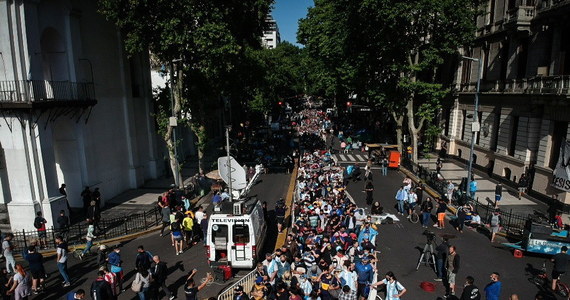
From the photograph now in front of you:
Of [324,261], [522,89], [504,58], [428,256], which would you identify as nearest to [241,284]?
[324,261]

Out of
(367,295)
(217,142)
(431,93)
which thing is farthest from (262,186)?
(217,142)

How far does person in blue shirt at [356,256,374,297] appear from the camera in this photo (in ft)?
33.8

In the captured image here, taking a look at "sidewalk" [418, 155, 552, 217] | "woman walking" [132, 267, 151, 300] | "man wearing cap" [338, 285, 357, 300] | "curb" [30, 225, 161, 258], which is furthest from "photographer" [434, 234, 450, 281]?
"curb" [30, 225, 161, 258]

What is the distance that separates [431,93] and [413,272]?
1811cm

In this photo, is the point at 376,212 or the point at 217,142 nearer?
the point at 376,212

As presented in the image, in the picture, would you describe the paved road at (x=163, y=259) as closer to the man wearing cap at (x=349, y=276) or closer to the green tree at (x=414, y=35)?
the man wearing cap at (x=349, y=276)

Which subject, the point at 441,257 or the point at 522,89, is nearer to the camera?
the point at 441,257

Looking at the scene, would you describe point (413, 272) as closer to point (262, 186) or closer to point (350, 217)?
point (350, 217)

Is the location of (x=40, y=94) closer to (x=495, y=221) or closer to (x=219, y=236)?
(x=219, y=236)

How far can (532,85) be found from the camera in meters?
22.7

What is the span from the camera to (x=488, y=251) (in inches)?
588

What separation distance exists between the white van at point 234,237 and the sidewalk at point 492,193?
15460 millimetres

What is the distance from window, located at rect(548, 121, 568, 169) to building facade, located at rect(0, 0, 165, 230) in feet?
85.6

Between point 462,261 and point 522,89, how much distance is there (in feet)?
51.1
